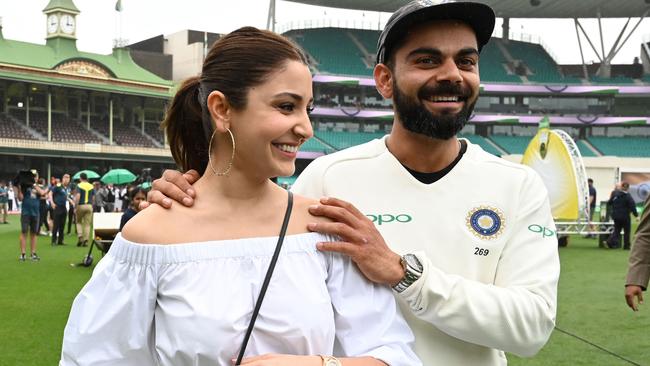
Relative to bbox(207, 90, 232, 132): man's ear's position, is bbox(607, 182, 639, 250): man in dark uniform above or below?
below

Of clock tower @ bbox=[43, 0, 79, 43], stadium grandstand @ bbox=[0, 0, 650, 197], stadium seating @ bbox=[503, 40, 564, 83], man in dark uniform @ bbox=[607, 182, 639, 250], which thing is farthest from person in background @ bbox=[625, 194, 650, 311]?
stadium seating @ bbox=[503, 40, 564, 83]

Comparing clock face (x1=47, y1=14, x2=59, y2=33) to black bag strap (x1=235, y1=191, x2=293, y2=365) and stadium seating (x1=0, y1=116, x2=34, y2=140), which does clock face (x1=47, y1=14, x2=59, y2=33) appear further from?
black bag strap (x1=235, y1=191, x2=293, y2=365)

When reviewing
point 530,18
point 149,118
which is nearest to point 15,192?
point 149,118

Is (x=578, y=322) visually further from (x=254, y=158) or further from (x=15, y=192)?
(x=15, y=192)

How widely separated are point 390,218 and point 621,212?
16.3 metres

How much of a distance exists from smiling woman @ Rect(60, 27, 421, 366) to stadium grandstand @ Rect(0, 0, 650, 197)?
126ft

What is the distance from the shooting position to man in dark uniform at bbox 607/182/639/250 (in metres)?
16.9

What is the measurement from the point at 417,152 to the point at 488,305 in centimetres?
53

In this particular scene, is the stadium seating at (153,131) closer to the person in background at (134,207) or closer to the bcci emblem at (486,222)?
the person in background at (134,207)

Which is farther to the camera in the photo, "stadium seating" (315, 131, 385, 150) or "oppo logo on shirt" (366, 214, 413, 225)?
"stadium seating" (315, 131, 385, 150)

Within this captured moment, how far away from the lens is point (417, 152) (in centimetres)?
217

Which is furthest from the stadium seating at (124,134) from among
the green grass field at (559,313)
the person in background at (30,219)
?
the person in background at (30,219)

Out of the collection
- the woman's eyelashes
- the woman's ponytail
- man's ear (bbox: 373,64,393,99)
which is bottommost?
the woman's ponytail

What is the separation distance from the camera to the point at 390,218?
6.82 ft
